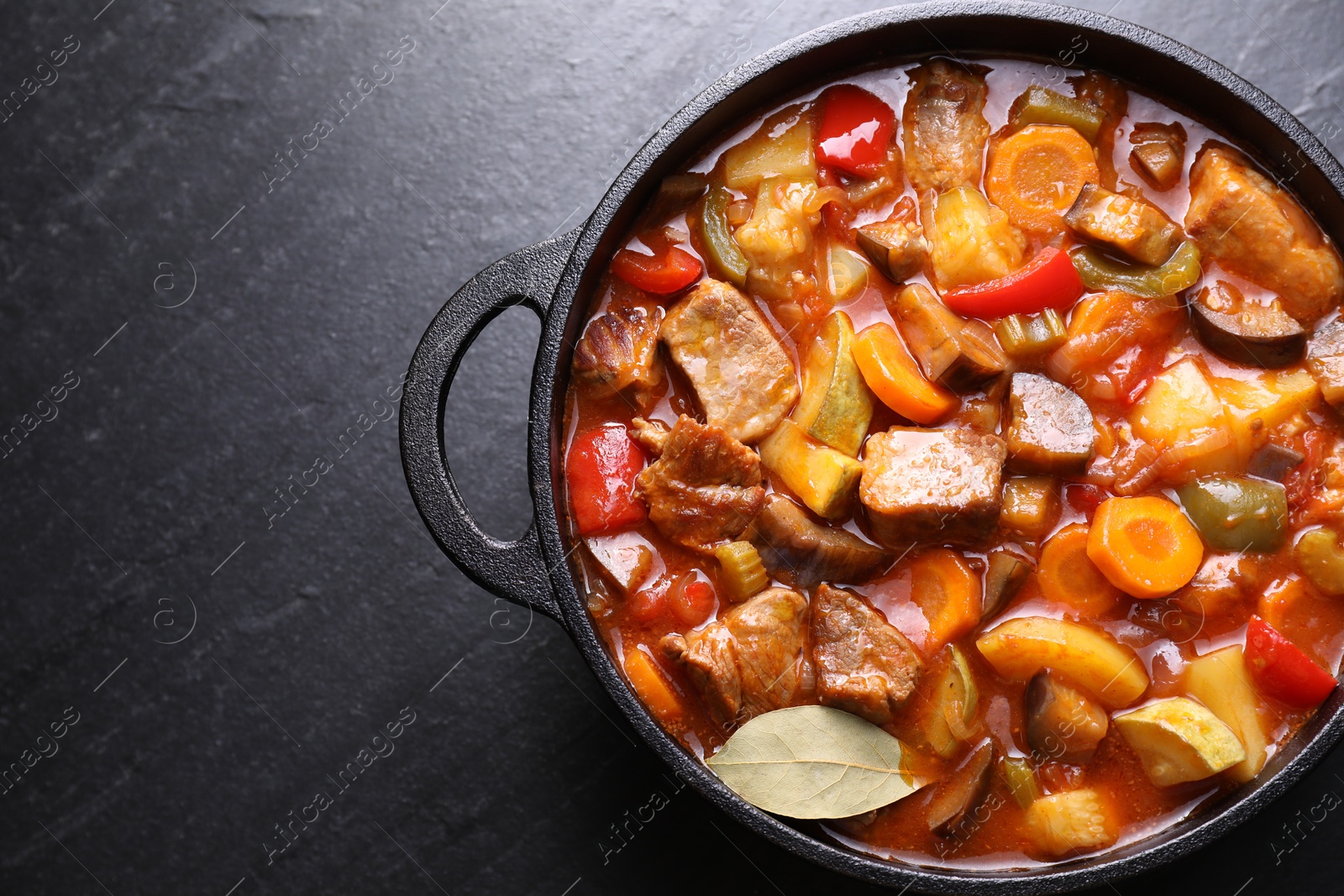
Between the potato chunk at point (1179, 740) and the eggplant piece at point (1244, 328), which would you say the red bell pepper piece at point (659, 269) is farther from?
the potato chunk at point (1179, 740)

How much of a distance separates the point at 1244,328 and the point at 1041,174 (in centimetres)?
63

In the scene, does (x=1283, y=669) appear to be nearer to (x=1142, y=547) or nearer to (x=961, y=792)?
(x=1142, y=547)

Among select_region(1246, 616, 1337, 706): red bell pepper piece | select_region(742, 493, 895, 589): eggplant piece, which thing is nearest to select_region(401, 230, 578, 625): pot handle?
select_region(742, 493, 895, 589): eggplant piece

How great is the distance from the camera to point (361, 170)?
10.8ft

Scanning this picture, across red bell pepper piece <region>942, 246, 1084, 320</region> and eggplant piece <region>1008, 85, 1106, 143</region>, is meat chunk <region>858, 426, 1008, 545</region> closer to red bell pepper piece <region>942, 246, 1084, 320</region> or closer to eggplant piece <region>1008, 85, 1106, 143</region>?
red bell pepper piece <region>942, 246, 1084, 320</region>

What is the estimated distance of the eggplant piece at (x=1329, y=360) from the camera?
2438mm

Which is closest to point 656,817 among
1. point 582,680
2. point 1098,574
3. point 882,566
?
point 582,680

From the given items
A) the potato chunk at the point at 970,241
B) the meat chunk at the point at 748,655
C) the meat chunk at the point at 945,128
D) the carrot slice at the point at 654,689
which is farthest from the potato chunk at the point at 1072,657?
the meat chunk at the point at 945,128

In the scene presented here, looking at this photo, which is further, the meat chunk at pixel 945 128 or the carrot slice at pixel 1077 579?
the meat chunk at pixel 945 128

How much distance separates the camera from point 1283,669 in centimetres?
234

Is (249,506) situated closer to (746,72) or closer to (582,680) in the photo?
(582,680)

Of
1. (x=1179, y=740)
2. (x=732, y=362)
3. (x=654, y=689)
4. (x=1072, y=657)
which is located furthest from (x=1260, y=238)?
(x=654, y=689)

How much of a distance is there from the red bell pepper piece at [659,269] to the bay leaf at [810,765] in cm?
113

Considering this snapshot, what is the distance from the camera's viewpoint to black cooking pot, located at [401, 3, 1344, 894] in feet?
7.52
